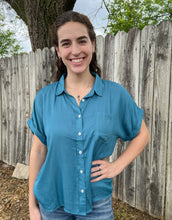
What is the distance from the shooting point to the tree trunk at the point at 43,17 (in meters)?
4.11

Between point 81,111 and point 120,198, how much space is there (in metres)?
2.27

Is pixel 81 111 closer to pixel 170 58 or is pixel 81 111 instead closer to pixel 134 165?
pixel 170 58

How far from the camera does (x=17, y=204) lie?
3.37 metres

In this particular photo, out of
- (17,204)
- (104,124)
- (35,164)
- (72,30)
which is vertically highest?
(72,30)

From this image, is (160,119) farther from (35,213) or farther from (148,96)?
(35,213)

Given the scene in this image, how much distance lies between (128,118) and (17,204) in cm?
293

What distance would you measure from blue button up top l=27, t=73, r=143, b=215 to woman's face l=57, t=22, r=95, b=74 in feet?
0.55

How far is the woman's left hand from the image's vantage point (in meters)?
1.30

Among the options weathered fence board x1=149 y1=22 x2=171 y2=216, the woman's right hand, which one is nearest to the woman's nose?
the woman's right hand

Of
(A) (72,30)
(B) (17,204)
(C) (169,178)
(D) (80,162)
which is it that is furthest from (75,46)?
(B) (17,204)

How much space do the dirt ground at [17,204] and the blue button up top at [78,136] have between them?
1797 millimetres

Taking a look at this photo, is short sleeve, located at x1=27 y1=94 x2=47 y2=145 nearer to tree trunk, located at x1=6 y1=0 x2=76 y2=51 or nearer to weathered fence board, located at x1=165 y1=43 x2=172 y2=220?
weathered fence board, located at x1=165 y1=43 x2=172 y2=220

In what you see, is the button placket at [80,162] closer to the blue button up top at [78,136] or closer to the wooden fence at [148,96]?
the blue button up top at [78,136]

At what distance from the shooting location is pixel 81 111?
1295 mm
